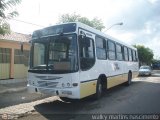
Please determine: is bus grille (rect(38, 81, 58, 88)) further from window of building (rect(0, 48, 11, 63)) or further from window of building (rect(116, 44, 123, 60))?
window of building (rect(0, 48, 11, 63))

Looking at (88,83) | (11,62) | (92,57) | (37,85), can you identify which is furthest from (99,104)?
(11,62)

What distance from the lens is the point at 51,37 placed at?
10352mm

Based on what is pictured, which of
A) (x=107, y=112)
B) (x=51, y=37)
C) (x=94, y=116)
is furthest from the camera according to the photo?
(x=51, y=37)

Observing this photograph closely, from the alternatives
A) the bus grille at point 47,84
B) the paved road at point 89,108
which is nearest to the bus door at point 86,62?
the paved road at point 89,108

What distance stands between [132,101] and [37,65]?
446cm

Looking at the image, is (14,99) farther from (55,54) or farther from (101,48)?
(101,48)

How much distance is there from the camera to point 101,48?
40.6 ft

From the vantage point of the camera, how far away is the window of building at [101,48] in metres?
11.9

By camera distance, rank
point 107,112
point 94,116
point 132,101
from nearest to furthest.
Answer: point 94,116
point 107,112
point 132,101

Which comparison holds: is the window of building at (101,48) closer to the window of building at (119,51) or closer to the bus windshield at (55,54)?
the bus windshield at (55,54)

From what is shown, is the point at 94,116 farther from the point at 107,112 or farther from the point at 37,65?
the point at 37,65

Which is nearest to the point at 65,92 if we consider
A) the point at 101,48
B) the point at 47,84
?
the point at 47,84

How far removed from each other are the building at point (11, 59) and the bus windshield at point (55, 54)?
10.3 metres

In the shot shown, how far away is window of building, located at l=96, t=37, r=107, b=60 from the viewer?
11906 millimetres
